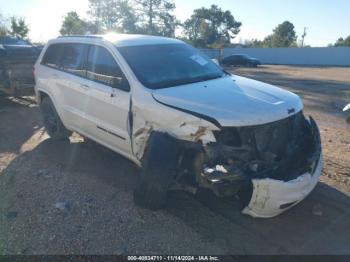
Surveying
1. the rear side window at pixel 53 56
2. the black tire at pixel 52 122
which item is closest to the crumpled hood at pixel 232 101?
the rear side window at pixel 53 56

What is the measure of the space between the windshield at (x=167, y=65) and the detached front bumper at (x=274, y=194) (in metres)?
1.66

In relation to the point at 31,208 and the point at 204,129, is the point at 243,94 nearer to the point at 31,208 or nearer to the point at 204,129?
the point at 204,129

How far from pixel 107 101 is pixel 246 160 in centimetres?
199

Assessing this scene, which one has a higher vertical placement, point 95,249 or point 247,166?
point 247,166

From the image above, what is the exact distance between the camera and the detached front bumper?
131 inches

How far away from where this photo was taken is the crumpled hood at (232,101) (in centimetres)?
353

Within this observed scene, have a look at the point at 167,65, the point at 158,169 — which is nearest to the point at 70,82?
the point at 167,65

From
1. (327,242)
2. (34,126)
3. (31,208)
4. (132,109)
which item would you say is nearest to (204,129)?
(132,109)

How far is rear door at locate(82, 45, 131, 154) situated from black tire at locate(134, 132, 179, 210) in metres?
0.71

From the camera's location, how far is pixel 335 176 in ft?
16.3

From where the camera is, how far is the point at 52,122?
20.9 feet

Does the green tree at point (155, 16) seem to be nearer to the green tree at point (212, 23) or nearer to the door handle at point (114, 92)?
the green tree at point (212, 23)

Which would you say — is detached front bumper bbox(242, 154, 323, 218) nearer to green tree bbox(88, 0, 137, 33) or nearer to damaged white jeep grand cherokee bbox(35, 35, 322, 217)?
damaged white jeep grand cherokee bbox(35, 35, 322, 217)

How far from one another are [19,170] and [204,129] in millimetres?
3174
